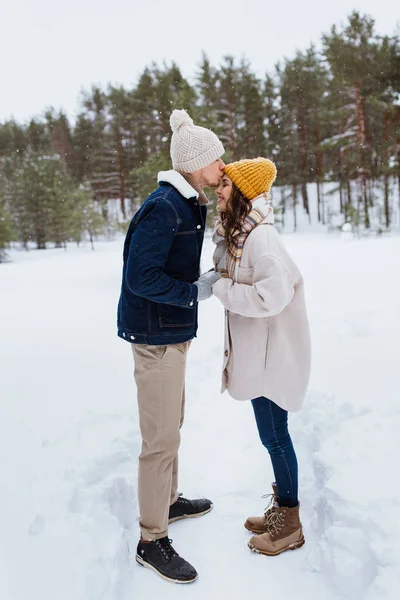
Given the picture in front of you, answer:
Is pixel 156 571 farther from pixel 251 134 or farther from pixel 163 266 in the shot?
pixel 251 134

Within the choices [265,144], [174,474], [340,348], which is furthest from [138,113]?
[174,474]

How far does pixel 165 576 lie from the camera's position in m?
2.55

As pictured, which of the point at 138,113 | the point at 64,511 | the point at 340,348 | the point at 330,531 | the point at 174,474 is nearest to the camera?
the point at 330,531

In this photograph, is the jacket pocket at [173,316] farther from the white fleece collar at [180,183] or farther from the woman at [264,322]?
the white fleece collar at [180,183]

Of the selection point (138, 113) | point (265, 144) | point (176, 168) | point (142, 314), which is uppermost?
point (138, 113)

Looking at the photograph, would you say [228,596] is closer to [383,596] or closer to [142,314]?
[383,596]

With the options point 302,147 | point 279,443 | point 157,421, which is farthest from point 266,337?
point 302,147

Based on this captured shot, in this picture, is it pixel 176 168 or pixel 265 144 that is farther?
pixel 265 144

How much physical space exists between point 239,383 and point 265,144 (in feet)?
108

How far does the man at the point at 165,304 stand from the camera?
2283mm

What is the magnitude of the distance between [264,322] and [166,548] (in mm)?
1504

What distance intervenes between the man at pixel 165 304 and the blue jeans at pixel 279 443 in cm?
52

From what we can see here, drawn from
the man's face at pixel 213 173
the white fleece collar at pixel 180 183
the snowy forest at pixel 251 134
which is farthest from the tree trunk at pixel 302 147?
the white fleece collar at pixel 180 183

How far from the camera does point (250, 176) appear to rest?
240 cm
